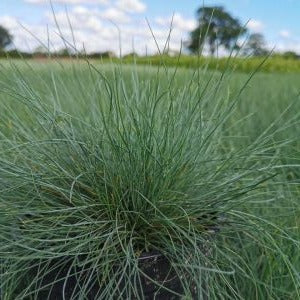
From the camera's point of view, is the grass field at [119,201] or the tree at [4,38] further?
the tree at [4,38]

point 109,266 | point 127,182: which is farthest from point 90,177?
point 109,266

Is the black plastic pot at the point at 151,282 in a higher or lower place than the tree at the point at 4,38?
lower

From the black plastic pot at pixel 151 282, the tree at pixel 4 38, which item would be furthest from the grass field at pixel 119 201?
the tree at pixel 4 38

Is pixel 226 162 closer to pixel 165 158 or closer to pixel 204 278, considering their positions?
A: pixel 165 158

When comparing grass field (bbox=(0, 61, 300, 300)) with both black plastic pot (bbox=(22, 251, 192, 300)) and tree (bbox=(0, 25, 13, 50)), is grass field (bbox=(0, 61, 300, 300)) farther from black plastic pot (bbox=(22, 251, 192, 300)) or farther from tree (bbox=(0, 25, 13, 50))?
tree (bbox=(0, 25, 13, 50))

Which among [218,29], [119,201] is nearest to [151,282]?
[119,201]

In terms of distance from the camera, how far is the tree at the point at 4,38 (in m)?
1.45

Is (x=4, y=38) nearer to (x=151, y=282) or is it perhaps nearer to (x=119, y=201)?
(x=119, y=201)

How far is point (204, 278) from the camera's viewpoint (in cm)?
107

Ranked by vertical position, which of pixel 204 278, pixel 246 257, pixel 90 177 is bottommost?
pixel 246 257

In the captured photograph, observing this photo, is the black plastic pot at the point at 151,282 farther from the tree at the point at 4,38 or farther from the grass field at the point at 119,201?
the tree at the point at 4,38

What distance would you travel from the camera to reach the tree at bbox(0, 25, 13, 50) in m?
1.45

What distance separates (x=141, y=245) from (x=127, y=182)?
124 millimetres

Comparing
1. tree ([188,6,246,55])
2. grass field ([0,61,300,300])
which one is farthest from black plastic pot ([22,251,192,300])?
tree ([188,6,246,55])
